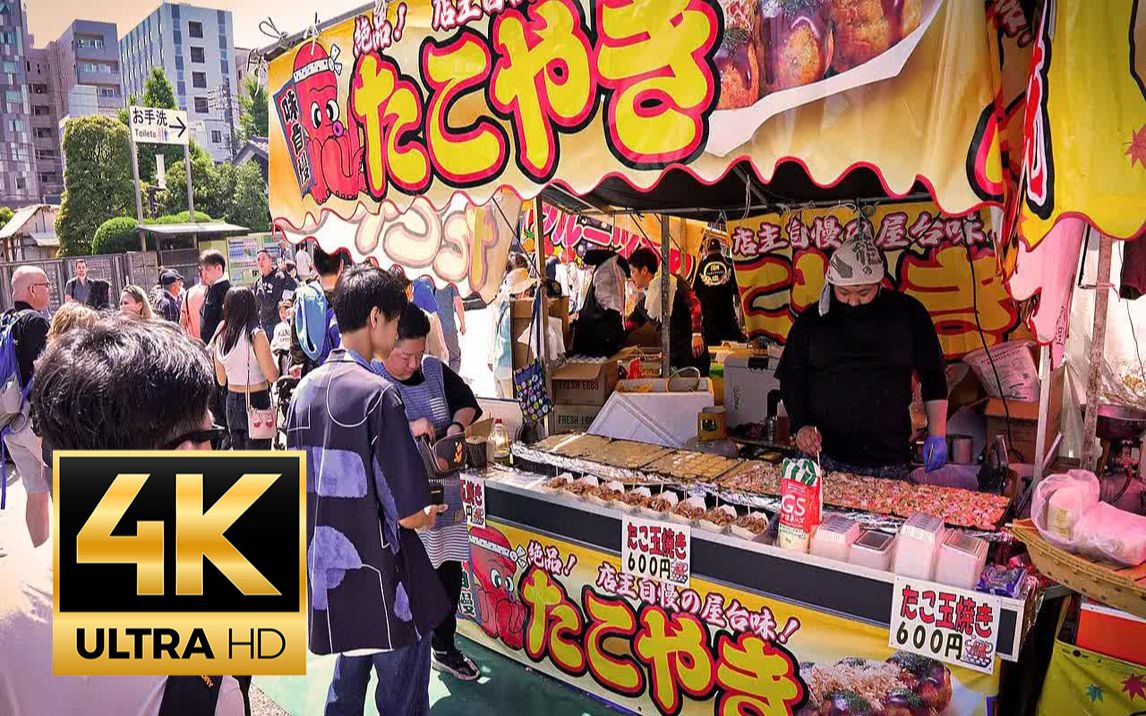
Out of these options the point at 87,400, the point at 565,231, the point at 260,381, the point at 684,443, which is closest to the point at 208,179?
the point at 565,231

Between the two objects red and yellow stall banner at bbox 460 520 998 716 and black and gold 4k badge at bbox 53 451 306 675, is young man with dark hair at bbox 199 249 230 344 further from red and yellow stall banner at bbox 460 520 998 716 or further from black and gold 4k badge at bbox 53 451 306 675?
black and gold 4k badge at bbox 53 451 306 675

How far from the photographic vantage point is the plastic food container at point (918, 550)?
232 centimetres

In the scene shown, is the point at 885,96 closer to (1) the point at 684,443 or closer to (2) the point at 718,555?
(2) the point at 718,555

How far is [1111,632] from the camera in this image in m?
2.17

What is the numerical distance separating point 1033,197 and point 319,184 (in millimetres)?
3514

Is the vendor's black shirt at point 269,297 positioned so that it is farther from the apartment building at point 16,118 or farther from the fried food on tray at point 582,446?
the apartment building at point 16,118

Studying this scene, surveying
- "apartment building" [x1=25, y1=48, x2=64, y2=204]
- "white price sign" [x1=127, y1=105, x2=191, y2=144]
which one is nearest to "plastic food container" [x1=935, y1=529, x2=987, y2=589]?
"white price sign" [x1=127, y1=105, x2=191, y2=144]

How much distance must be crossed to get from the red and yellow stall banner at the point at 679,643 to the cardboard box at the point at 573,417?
1544 mm

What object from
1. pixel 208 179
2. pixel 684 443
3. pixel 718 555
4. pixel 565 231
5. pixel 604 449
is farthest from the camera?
pixel 208 179

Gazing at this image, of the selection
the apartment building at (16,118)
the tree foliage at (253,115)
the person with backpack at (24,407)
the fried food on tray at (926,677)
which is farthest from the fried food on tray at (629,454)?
the apartment building at (16,118)

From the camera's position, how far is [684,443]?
4648 millimetres

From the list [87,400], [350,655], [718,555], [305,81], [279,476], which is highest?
[305,81]

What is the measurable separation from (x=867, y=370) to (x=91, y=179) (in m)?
31.3

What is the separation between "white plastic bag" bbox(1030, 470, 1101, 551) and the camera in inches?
86.0
